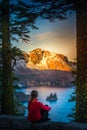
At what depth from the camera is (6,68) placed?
14000 millimetres

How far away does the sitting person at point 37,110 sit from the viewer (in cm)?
967

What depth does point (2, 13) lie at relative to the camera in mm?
14258

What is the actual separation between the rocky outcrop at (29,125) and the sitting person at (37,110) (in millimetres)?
166

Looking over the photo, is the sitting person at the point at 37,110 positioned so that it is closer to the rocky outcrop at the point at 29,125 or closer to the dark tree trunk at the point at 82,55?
the rocky outcrop at the point at 29,125

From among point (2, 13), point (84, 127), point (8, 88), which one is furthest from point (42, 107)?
point (2, 13)

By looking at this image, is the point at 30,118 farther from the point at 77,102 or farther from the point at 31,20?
the point at 31,20

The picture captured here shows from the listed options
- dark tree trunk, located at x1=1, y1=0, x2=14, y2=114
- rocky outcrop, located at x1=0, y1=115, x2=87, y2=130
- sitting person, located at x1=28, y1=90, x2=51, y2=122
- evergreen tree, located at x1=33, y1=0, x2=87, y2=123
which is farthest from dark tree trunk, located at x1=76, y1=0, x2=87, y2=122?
dark tree trunk, located at x1=1, y1=0, x2=14, y2=114

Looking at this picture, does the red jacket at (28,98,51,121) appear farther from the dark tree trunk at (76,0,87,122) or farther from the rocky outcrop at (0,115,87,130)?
the dark tree trunk at (76,0,87,122)

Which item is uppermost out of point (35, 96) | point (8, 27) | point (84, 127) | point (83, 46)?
point (8, 27)

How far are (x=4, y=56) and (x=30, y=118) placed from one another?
16.2 feet

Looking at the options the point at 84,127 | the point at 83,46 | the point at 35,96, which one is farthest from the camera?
the point at 83,46

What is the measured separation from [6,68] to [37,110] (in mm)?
4663

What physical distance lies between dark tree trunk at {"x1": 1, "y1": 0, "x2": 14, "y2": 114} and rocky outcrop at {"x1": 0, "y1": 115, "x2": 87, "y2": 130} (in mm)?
3665

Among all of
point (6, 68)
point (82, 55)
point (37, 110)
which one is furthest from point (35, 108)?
point (6, 68)
